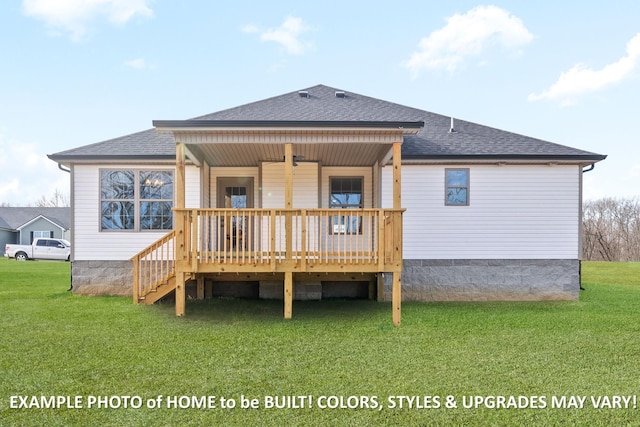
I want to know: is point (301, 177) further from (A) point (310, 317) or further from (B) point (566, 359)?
(B) point (566, 359)

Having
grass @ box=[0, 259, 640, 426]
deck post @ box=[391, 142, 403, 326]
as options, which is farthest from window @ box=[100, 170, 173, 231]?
deck post @ box=[391, 142, 403, 326]

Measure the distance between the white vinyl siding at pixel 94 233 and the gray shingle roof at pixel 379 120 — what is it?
466mm

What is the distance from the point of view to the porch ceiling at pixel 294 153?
8188 mm

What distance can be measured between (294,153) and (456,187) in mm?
4061

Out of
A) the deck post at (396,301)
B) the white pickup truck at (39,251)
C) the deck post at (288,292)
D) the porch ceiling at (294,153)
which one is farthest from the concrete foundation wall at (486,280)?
the white pickup truck at (39,251)

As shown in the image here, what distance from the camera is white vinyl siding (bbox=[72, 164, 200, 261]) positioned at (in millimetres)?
9266

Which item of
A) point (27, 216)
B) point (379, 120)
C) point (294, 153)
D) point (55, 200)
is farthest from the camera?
point (55, 200)

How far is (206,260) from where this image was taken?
6.97 meters

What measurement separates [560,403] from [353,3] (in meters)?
13.3

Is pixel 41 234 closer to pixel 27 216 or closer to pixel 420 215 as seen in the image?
pixel 27 216

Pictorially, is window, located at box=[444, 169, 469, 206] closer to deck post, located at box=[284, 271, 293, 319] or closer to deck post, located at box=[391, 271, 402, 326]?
deck post, located at box=[391, 271, 402, 326]

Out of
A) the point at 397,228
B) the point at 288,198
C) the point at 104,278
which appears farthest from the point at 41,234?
the point at 397,228

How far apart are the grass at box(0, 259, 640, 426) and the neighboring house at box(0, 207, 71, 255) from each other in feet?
108

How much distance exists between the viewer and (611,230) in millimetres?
32281
